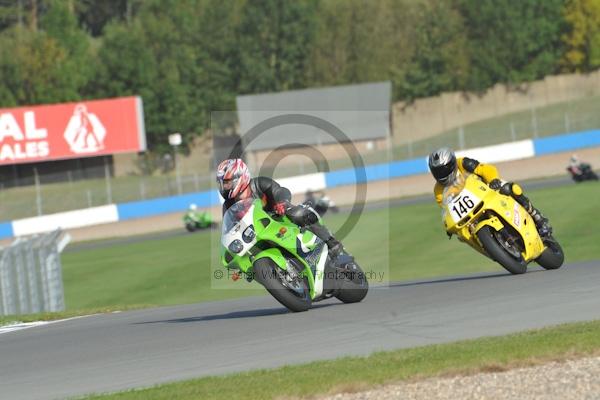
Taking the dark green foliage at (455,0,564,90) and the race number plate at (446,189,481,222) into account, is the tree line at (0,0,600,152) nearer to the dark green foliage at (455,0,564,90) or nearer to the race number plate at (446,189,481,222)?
the dark green foliage at (455,0,564,90)

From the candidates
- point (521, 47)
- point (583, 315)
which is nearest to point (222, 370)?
point (583, 315)

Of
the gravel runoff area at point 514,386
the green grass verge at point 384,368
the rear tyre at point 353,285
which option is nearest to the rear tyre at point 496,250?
the rear tyre at point 353,285

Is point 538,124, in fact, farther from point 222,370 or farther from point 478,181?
point 222,370

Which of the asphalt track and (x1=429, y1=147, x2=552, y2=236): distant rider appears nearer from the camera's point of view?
the asphalt track

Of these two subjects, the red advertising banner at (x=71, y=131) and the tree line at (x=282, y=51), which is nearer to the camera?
the red advertising banner at (x=71, y=131)

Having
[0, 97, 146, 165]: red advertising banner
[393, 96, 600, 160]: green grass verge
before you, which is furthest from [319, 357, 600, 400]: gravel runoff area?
[0, 97, 146, 165]: red advertising banner

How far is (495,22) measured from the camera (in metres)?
73.8

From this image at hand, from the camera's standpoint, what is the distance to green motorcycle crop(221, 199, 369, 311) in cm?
1195

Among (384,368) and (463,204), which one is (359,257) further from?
(384,368)

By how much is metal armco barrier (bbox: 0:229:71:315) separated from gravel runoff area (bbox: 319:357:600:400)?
49.1 feet

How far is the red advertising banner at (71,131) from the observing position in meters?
56.8

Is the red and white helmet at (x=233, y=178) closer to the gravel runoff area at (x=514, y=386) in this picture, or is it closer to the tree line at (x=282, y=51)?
Result: the gravel runoff area at (x=514, y=386)

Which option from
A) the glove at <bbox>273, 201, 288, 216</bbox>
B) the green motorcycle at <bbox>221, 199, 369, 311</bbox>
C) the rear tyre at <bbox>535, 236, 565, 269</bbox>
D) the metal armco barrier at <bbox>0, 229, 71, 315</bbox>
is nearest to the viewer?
the green motorcycle at <bbox>221, 199, 369, 311</bbox>

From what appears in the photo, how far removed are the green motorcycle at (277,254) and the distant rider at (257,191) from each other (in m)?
0.12
